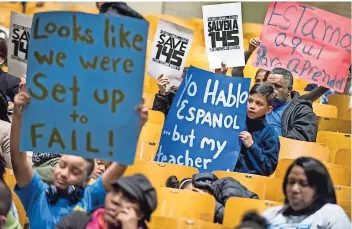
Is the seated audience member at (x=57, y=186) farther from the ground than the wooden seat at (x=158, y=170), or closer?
farther from the ground

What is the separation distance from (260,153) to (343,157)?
2.48ft

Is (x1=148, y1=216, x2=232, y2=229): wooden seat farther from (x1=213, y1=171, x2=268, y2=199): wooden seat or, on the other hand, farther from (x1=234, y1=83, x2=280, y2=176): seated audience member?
(x1=234, y1=83, x2=280, y2=176): seated audience member

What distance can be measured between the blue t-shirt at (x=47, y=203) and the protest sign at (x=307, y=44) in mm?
2947

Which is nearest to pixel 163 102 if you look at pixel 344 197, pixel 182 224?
pixel 344 197

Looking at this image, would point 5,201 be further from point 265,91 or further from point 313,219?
point 265,91

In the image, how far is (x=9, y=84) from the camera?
7031 mm

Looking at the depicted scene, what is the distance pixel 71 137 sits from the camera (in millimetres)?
4547

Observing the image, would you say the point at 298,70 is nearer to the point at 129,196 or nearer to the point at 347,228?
the point at 347,228

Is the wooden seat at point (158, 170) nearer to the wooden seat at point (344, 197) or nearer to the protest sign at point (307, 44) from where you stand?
the wooden seat at point (344, 197)

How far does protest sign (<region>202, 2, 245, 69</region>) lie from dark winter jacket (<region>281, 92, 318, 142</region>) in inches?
18.7

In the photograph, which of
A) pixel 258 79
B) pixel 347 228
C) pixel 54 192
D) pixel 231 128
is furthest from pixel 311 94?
pixel 54 192

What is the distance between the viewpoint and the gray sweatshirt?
15.0 feet

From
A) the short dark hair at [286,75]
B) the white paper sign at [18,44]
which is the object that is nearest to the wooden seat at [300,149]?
the short dark hair at [286,75]

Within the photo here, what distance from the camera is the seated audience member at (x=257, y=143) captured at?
20.3 feet
